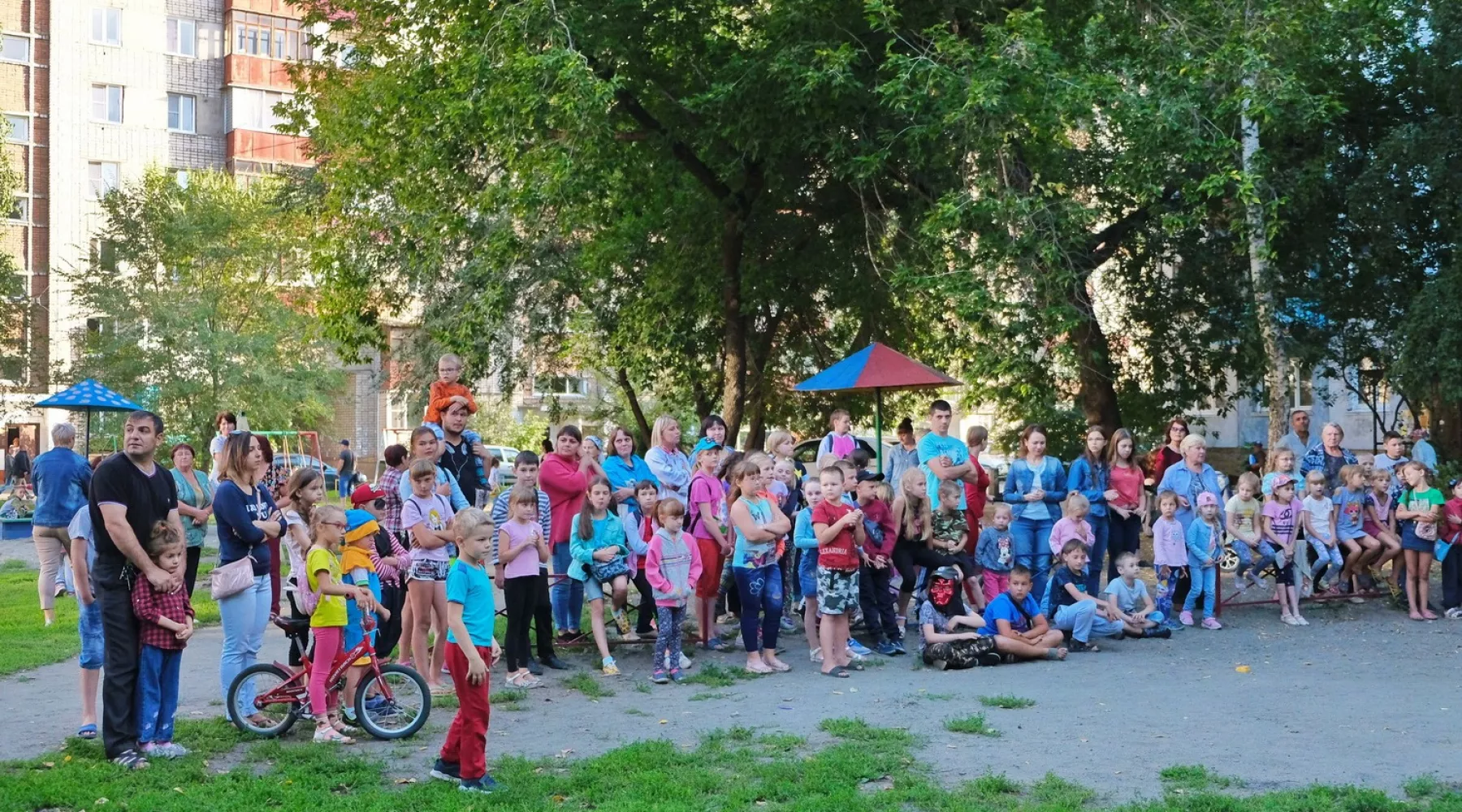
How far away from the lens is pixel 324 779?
23.0 feet

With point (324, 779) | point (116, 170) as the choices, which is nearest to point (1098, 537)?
point (324, 779)

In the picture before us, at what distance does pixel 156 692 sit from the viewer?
7609mm

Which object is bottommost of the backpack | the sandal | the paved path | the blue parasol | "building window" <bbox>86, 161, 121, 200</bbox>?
the paved path

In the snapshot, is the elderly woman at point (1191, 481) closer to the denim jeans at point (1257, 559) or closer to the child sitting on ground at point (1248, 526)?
the child sitting on ground at point (1248, 526)

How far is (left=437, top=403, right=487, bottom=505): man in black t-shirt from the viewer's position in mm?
10828

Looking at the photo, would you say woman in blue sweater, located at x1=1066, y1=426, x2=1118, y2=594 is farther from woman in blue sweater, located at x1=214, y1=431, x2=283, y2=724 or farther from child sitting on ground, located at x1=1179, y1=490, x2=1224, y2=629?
woman in blue sweater, located at x1=214, y1=431, x2=283, y2=724

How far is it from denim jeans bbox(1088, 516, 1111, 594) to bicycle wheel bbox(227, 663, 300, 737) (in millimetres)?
6865

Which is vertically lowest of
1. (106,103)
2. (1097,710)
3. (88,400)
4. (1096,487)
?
(1097,710)

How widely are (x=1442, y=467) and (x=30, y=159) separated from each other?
48.9m

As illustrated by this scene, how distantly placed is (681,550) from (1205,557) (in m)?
5.13

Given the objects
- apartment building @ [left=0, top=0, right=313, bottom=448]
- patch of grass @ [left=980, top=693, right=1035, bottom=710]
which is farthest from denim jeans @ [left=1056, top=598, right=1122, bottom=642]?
apartment building @ [left=0, top=0, right=313, bottom=448]

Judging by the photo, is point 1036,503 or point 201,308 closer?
point 1036,503

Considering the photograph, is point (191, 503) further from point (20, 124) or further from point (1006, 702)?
point (20, 124)

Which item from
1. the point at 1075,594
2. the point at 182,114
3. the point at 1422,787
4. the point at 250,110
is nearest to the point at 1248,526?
the point at 1075,594
